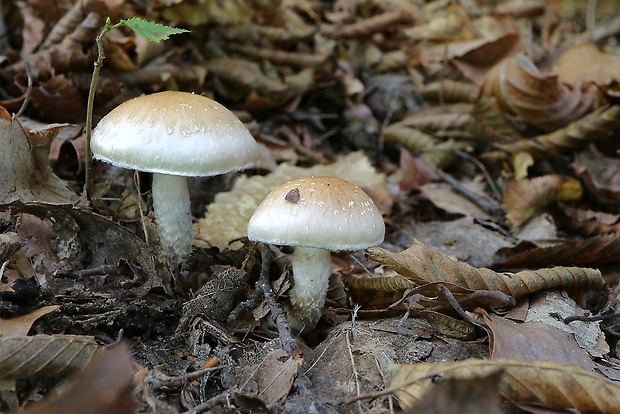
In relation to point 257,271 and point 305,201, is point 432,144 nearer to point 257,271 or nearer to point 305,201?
point 257,271

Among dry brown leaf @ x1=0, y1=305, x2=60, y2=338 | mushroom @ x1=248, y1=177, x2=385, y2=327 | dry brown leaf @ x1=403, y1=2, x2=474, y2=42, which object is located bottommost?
dry brown leaf @ x1=403, y1=2, x2=474, y2=42

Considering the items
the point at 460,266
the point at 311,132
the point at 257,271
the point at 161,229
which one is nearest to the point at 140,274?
the point at 161,229

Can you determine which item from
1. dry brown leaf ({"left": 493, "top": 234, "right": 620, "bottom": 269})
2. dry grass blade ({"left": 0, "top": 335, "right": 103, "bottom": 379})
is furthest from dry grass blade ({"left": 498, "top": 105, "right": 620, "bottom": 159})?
dry grass blade ({"left": 0, "top": 335, "right": 103, "bottom": 379})

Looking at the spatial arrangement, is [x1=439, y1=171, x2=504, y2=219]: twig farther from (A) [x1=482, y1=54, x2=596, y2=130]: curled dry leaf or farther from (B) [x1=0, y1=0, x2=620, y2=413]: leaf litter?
(A) [x1=482, y1=54, x2=596, y2=130]: curled dry leaf

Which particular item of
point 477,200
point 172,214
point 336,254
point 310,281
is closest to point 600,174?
point 477,200

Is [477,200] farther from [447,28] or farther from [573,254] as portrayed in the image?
[447,28]

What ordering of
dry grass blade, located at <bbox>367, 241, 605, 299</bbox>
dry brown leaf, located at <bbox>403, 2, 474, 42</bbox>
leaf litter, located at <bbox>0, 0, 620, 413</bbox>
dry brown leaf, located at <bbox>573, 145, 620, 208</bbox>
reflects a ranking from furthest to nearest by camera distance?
dry brown leaf, located at <bbox>403, 2, 474, 42</bbox>
dry brown leaf, located at <bbox>573, 145, 620, 208</bbox>
dry grass blade, located at <bbox>367, 241, 605, 299</bbox>
leaf litter, located at <bbox>0, 0, 620, 413</bbox>

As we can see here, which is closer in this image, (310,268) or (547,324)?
(547,324)
